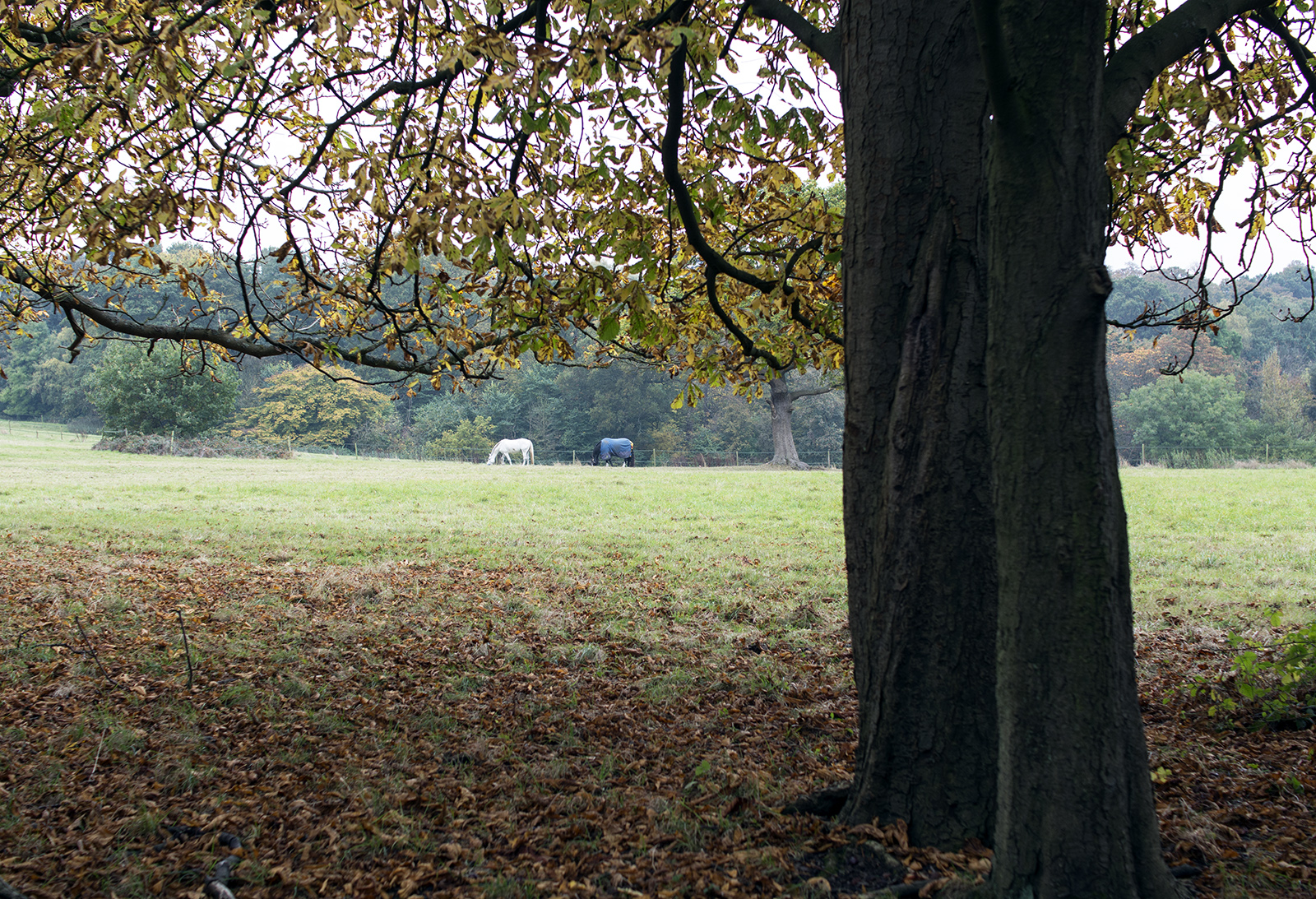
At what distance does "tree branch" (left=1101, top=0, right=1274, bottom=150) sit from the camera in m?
2.70

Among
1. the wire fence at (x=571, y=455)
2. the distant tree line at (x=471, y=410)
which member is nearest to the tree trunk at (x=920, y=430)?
the wire fence at (x=571, y=455)

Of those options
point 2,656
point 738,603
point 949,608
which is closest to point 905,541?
point 949,608

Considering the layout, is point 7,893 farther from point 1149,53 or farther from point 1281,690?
point 1281,690

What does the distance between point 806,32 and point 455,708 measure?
4.26 metres

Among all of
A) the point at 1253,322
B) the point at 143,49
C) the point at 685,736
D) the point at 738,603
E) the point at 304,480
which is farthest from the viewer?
the point at 1253,322

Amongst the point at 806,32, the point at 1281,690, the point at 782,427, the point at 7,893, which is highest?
the point at 806,32

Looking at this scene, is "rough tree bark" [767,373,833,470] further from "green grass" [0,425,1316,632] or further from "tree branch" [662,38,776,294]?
"tree branch" [662,38,776,294]

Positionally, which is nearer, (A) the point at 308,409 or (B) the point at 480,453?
(B) the point at 480,453

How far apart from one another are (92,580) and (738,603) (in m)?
6.88

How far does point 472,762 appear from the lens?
4043 mm

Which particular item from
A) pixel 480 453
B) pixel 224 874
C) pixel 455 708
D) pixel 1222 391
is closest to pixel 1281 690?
pixel 455 708

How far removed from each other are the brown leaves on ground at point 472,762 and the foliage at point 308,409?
45542mm

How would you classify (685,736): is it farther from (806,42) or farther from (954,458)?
(806,42)

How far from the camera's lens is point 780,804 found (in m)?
3.32
